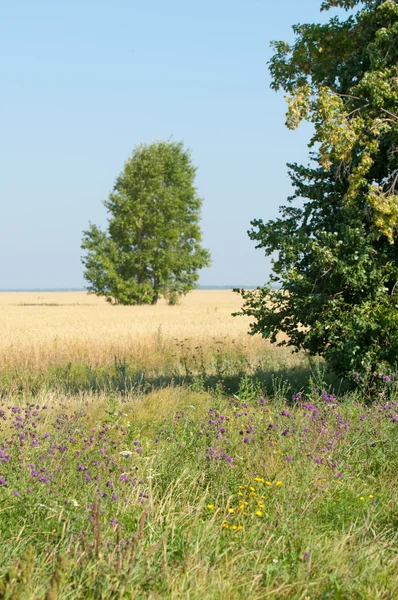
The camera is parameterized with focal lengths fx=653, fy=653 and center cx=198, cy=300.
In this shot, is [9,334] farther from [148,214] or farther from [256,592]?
[148,214]

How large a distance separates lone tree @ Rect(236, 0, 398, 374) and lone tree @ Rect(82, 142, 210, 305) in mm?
40292

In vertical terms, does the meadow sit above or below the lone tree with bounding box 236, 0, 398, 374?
below

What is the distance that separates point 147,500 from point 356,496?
6.45 feet

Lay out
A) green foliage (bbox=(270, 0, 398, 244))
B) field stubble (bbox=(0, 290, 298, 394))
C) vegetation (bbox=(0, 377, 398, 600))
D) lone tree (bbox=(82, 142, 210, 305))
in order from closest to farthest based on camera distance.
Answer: vegetation (bbox=(0, 377, 398, 600))
green foliage (bbox=(270, 0, 398, 244))
field stubble (bbox=(0, 290, 298, 394))
lone tree (bbox=(82, 142, 210, 305))

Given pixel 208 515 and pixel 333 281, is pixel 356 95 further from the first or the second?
pixel 208 515

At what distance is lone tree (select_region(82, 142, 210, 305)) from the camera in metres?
53.1

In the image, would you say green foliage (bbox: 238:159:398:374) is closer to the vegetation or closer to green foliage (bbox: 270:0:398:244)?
green foliage (bbox: 270:0:398:244)

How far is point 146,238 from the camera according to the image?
54.2 meters

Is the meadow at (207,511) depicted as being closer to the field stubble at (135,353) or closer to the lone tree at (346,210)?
the lone tree at (346,210)

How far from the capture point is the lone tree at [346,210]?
36.0 ft

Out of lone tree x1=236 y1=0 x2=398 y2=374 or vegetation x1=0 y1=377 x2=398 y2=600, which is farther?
lone tree x1=236 y1=0 x2=398 y2=374

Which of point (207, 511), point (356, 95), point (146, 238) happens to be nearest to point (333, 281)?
point (356, 95)

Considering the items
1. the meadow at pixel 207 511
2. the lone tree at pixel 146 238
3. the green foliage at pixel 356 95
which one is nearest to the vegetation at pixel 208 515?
the meadow at pixel 207 511

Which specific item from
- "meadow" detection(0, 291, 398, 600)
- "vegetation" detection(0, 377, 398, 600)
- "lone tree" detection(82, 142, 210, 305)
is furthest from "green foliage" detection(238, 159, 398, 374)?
"lone tree" detection(82, 142, 210, 305)
